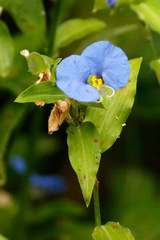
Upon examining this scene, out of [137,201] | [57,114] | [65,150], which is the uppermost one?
[57,114]

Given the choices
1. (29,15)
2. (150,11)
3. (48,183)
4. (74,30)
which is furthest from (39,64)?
(48,183)

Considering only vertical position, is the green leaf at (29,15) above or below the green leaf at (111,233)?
above

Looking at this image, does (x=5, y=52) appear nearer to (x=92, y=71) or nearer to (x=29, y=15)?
(x=29, y=15)

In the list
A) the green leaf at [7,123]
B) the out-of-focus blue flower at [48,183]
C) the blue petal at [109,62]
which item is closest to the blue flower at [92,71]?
the blue petal at [109,62]

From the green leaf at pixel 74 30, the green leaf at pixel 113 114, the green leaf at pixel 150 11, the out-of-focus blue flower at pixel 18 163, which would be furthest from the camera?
the out-of-focus blue flower at pixel 18 163

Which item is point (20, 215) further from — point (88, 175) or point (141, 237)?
point (88, 175)

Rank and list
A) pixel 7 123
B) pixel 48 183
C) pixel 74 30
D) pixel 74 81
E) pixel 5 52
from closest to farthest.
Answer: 1. pixel 74 81
2. pixel 5 52
3. pixel 74 30
4. pixel 7 123
5. pixel 48 183

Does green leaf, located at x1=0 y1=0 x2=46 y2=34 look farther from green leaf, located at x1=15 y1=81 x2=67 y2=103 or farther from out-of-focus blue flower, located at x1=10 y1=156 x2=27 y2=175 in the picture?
green leaf, located at x1=15 y1=81 x2=67 y2=103

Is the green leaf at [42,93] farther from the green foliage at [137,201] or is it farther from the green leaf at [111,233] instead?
the green foliage at [137,201]
